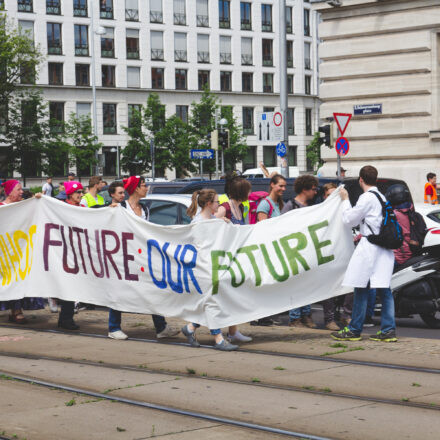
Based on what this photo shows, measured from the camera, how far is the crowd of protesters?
9.89m

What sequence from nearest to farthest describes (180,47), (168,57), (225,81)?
(168,57) < (180,47) < (225,81)

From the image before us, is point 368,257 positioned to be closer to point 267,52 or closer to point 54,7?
point 54,7

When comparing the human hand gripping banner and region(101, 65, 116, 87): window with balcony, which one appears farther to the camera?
region(101, 65, 116, 87): window with balcony

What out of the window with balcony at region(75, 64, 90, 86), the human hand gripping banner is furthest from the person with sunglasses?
the window with balcony at region(75, 64, 90, 86)

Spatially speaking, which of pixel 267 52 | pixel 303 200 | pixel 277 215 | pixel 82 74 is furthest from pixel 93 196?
pixel 267 52

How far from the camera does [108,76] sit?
76.1 metres

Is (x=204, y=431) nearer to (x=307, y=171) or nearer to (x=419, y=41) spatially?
(x=419, y=41)

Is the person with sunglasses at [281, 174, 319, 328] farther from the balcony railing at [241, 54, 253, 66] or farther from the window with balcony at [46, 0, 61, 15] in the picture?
the balcony railing at [241, 54, 253, 66]

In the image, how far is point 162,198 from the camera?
14.3 meters

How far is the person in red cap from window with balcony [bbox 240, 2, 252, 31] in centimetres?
7271

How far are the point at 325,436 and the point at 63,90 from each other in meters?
70.0

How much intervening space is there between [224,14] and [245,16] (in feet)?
7.59

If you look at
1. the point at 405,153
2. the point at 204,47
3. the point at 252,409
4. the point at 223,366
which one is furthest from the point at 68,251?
the point at 204,47

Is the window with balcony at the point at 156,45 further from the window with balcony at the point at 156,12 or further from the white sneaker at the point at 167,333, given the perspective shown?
the white sneaker at the point at 167,333
